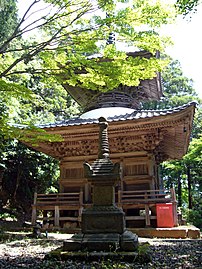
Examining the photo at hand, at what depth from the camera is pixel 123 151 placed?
11695 millimetres

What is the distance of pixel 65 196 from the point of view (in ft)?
38.8

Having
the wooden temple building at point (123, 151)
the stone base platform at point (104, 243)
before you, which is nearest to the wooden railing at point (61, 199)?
the wooden temple building at point (123, 151)

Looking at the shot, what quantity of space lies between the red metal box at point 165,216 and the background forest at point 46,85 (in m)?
4.99

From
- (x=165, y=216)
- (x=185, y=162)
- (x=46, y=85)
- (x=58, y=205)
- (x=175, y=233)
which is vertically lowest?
(x=175, y=233)

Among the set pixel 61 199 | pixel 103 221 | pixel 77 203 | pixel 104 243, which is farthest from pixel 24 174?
pixel 104 243

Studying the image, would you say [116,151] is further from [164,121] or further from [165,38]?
[165,38]

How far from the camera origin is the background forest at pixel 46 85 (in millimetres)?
6156

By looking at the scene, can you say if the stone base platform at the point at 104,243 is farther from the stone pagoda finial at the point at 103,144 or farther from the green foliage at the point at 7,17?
the green foliage at the point at 7,17

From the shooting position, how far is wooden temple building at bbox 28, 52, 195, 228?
9.91 meters

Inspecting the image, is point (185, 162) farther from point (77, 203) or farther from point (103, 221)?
point (103, 221)

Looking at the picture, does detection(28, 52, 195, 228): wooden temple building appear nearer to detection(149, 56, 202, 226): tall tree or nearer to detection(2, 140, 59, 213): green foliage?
detection(2, 140, 59, 213): green foliage

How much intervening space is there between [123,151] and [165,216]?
3.45 metres

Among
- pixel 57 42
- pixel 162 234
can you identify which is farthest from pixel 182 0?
pixel 162 234

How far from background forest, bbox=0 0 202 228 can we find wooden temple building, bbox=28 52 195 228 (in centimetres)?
229
